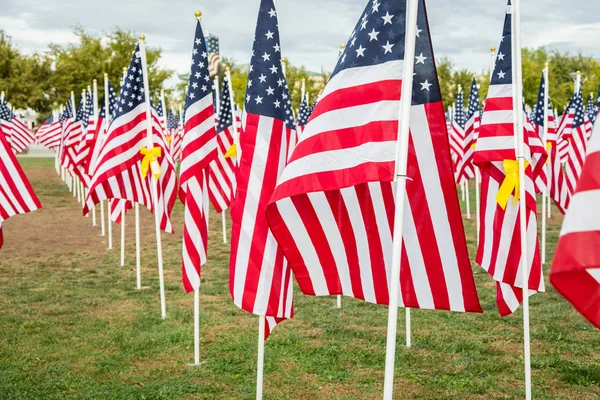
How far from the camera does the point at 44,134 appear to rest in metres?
34.6

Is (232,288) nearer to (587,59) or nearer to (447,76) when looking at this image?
(447,76)

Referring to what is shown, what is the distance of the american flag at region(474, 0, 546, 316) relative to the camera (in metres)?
6.76

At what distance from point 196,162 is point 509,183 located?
11.1 ft

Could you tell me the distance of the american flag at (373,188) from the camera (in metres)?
4.24

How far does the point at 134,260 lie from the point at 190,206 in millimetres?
7176

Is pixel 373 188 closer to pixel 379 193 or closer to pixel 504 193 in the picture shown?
pixel 379 193

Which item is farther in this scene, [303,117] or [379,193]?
[303,117]

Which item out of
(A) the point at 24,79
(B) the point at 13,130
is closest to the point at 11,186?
(B) the point at 13,130

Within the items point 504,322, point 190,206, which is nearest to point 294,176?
point 190,206

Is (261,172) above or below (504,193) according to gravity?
above

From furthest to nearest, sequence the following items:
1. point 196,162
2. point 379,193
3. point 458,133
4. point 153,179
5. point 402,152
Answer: point 458,133 < point 153,179 < point 196,162 < point 379,193 < point 402,152

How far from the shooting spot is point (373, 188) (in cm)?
501

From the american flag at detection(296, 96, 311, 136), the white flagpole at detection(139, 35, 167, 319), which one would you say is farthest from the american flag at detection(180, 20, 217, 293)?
the american flag at detection(296, 96, 311, 136)

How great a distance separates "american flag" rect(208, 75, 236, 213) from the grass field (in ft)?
7.93
